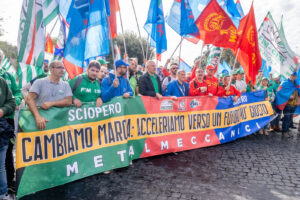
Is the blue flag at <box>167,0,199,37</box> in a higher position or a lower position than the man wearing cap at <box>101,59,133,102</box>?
higher

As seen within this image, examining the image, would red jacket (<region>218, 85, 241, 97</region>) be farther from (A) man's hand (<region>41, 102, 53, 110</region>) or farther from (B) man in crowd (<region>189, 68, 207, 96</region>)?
(A) man's hand (<region>41, 102, 53, 110</region>)

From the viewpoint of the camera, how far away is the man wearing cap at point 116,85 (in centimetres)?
390

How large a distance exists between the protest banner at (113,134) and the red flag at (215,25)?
1.65 meters

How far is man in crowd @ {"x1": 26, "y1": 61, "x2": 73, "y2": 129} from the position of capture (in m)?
2.99

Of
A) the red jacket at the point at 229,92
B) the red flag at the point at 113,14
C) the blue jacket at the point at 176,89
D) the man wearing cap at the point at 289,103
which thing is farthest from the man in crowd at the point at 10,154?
the man wearing cap at the point at 289,103

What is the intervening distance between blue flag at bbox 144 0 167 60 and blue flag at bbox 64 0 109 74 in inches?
125

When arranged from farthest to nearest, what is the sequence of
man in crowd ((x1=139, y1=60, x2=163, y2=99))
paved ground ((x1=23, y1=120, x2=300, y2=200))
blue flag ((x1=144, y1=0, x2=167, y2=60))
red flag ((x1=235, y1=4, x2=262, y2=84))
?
1. blue flag ((x1=144, y1=0, x2=167, y2=60))
2. red flag ((x1=235, y1=4, x2=262, y2=84))
3. man in crowd ((x1=139, y1=60, x2=163, y2=99))
4. paved ground ((x1=23, y1=120, x2=300, y2=200))

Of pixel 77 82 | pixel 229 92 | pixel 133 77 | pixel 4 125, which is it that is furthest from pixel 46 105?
pixel 229 92

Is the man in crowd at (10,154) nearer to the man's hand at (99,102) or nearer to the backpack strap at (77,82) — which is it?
the backpack strap at (77,82)

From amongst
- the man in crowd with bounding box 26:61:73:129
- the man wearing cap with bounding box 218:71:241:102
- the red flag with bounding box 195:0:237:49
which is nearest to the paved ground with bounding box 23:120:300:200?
the man in crowd with bounding box 26:61:73:129

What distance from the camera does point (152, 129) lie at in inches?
179

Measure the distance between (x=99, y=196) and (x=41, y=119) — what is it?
142cm

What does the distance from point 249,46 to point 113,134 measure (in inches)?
179

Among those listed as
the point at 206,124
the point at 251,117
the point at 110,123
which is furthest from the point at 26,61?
the point at 251,117
